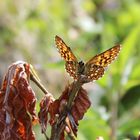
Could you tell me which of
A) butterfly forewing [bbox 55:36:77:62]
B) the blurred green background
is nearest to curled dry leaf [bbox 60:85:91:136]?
butterfly forewing [bbox 55:36:77:62]

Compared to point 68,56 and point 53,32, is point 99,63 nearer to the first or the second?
point 68,56

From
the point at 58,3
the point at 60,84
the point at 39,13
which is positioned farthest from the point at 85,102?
the point at 58,3

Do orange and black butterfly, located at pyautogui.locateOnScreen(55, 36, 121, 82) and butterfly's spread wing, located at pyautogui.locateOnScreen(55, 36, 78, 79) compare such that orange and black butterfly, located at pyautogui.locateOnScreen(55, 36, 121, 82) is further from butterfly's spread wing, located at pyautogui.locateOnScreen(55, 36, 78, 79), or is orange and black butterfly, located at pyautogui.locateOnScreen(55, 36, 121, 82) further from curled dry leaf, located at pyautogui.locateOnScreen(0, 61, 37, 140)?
curled dry leaf, located at pyautogui.locateOnScreen(0, 61, 37, 140)

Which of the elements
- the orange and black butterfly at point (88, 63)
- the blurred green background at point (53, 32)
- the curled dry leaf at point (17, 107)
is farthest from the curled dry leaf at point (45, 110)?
the blurred green background at point (53, 32)

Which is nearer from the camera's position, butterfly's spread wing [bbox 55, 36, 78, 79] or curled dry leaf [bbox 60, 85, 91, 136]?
butterfly's spread wing [bbox 55, 36, 78, 79]

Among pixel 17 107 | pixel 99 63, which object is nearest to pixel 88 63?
pixel 99 63

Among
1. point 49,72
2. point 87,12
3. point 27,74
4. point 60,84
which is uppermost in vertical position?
point 87,12

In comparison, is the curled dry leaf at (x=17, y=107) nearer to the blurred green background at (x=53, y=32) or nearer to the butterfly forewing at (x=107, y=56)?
the butterfly forewing at (x=107, y=56)

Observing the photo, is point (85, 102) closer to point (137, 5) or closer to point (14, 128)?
point (14, 128)
